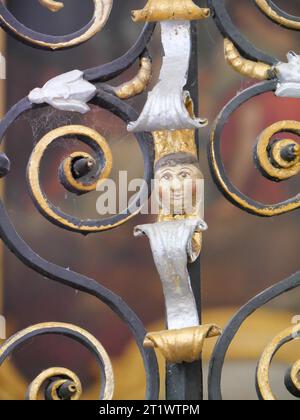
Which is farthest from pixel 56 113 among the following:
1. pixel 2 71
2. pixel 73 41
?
pixel 73 41

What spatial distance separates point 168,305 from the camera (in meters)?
1.59

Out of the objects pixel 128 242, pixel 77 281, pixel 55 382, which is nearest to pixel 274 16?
pixel 77 281

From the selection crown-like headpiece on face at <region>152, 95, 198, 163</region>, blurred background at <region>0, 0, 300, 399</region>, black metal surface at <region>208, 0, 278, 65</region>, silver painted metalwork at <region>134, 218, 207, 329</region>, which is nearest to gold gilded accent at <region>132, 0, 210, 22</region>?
black metal surface at <region>208, 0, 278, 65</region>

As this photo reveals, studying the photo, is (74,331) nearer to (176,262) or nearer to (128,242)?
(176,262)

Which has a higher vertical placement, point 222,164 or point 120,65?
point 120,65

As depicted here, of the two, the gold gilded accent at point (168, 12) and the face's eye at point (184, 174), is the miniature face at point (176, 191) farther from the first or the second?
Answer: the gold gilded accent at point (168, 12)

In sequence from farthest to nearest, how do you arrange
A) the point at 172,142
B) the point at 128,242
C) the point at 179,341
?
1. the point at 128,242
2. the point at 172,142
3. the point at 179,341

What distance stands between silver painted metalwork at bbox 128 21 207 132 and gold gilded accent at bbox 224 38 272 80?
0.05m

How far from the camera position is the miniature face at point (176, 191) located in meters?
1.61

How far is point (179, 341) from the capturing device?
1.54 meters

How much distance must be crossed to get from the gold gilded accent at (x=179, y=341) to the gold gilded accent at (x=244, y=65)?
0.35 metres

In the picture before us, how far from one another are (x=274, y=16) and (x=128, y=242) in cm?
96
